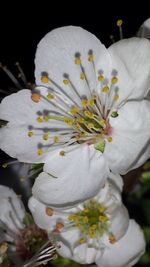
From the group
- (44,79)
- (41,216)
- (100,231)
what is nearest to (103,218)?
(100,231)

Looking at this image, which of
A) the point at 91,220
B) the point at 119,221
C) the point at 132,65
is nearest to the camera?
the point at 132,65

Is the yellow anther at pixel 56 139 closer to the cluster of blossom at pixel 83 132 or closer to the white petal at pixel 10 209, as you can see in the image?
the cluster of blossom at pixel 83 132

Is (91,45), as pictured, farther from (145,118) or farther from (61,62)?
(145,118)

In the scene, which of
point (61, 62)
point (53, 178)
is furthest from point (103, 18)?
point (53, 178)

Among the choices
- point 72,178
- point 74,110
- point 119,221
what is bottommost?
point 119,221

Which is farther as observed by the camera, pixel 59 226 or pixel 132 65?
pixel 59 226

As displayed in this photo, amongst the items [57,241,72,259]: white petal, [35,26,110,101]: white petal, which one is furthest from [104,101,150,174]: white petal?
[57,241,72,259]: white petal

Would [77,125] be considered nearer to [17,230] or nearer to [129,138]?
[129,138]

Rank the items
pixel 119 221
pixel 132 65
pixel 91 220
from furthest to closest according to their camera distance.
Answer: pixel 91 220, pixel 119 221, pixel 132 65
